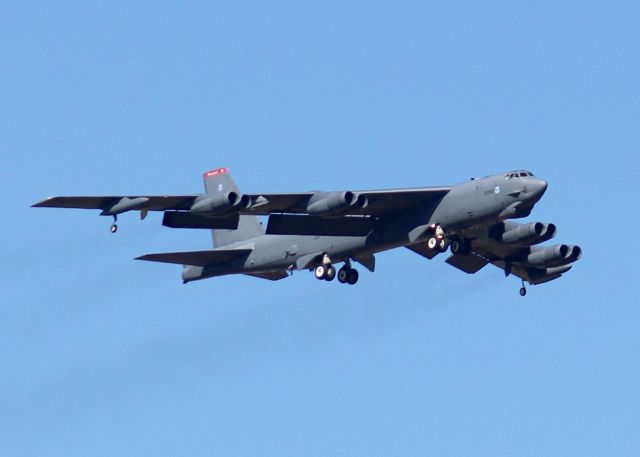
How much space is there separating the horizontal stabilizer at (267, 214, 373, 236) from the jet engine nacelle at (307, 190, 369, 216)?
258cm

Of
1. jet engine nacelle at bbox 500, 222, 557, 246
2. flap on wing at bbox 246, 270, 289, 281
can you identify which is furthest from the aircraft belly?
jet engine nacelle at bbox 500, 222, 557, 246

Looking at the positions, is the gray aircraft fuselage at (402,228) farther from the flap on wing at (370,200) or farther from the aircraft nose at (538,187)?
the flap on wing at (370,200)

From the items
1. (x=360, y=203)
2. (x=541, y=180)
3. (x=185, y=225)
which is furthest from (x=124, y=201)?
(x=541, y=180)

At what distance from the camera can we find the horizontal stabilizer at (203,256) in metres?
64.1

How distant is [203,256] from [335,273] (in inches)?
196

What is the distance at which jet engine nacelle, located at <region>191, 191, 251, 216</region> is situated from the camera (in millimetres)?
57562

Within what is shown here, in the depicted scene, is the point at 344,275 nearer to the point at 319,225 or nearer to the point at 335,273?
the point at 335,273

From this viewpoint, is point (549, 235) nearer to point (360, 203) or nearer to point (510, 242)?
point (510, 242)

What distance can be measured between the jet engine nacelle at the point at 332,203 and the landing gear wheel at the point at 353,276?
16.5 feet

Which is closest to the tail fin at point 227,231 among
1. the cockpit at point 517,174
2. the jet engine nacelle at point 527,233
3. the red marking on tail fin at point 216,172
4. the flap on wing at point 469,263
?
the red marking on tail fin at point 216,172

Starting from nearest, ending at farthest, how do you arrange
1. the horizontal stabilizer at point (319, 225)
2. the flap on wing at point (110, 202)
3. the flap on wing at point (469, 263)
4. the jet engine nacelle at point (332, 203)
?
the flap on wing at point (110, 202), the jet engine nacelle at point (332, 203), the horizontal stabilizer at point (319, 225), the flap on wing at point (469, 263)

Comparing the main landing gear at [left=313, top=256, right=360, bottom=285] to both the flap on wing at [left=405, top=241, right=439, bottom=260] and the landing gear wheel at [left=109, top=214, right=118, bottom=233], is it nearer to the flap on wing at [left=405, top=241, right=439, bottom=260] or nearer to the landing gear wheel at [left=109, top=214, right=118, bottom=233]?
the flap on wing at [left=405, top=241, right=439, bottom=260]

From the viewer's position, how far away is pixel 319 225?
62.1 meters

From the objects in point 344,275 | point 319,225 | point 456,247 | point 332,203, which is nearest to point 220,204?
point 332,203
